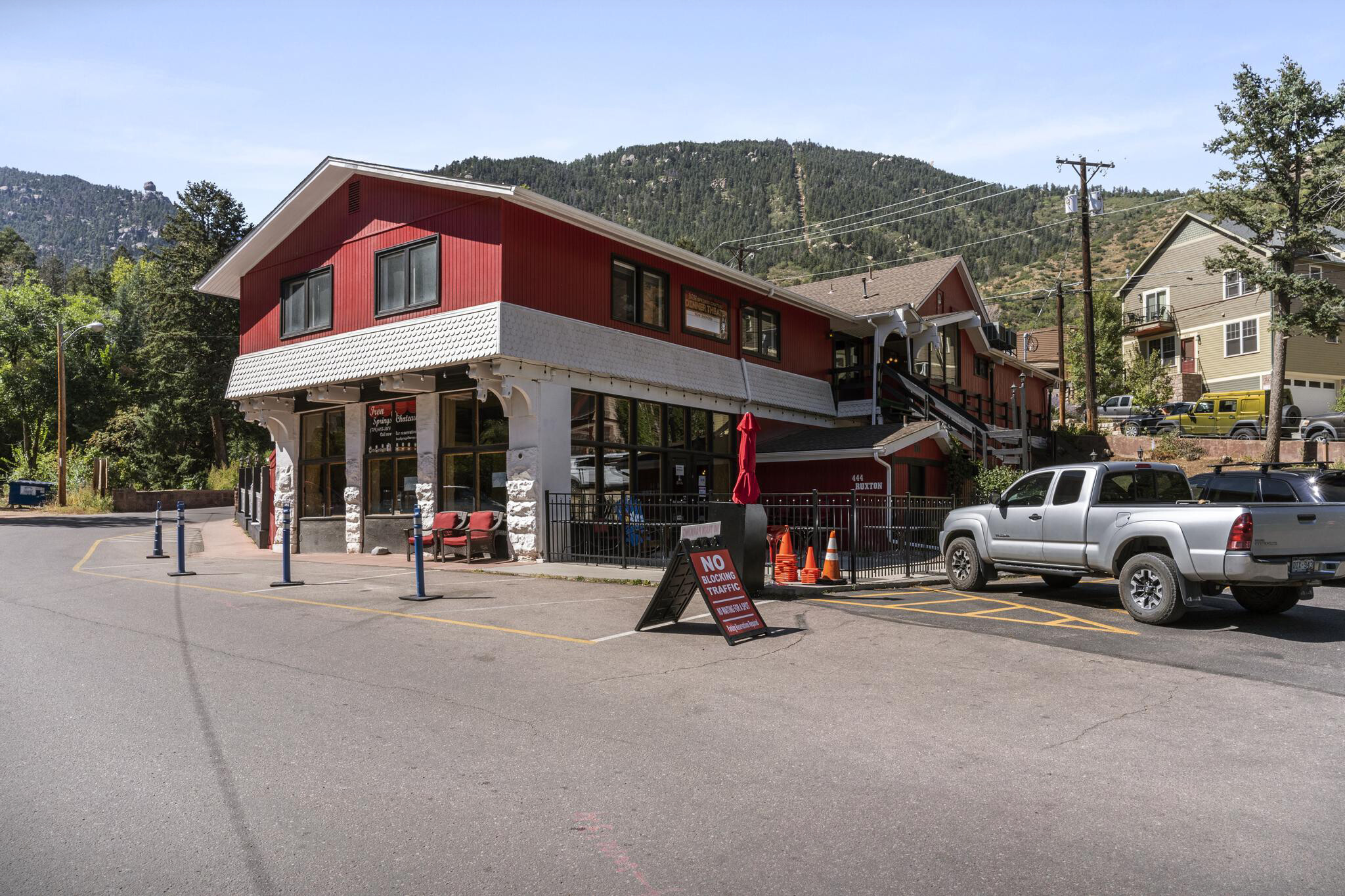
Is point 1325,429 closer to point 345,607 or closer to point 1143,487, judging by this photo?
point 1143,487

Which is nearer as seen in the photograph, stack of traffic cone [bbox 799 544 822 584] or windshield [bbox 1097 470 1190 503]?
windshield [bbox 1097 470 1190 503]

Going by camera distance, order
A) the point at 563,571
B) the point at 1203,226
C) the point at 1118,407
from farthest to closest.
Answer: the point at 1203,226 < the point at 1118,407 < the point at 563,571

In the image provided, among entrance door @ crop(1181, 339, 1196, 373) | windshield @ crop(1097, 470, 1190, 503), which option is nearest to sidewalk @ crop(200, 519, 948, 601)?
windshield @ crop(1097, 470, 1190, 503)

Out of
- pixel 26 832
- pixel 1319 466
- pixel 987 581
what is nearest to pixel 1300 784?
pixel 26 832

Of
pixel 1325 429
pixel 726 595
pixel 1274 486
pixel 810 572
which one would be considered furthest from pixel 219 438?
pixel 1325 429

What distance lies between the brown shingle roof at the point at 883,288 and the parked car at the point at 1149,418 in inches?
446

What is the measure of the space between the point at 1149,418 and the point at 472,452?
30441 millimetres

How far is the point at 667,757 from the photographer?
5480mm

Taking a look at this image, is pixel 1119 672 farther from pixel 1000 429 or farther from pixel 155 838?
pixel 1000 429

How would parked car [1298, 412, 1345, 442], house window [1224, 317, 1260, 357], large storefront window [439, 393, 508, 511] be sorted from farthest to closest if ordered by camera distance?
1. house window [1224, 317, 1260, 357]
2. parked car [1298, 412, 1345, 442]
3. large storefront window [439, 393, 508, 511]

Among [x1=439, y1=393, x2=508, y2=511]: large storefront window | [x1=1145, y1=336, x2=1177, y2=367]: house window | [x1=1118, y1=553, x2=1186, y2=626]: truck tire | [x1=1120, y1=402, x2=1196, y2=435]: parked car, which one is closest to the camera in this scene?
[x1=1118, y1=553, x2=1186, y2=626]: truck tire

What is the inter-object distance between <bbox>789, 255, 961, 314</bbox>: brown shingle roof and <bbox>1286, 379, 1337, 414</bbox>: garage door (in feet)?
65.8

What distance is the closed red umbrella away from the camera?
1303 cm

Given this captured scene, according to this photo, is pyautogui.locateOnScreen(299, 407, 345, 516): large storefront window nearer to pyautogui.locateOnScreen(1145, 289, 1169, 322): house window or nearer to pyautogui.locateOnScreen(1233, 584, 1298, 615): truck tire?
pyautogui.locateOnScreen(1233, 584, 1298, 615): truck tire
